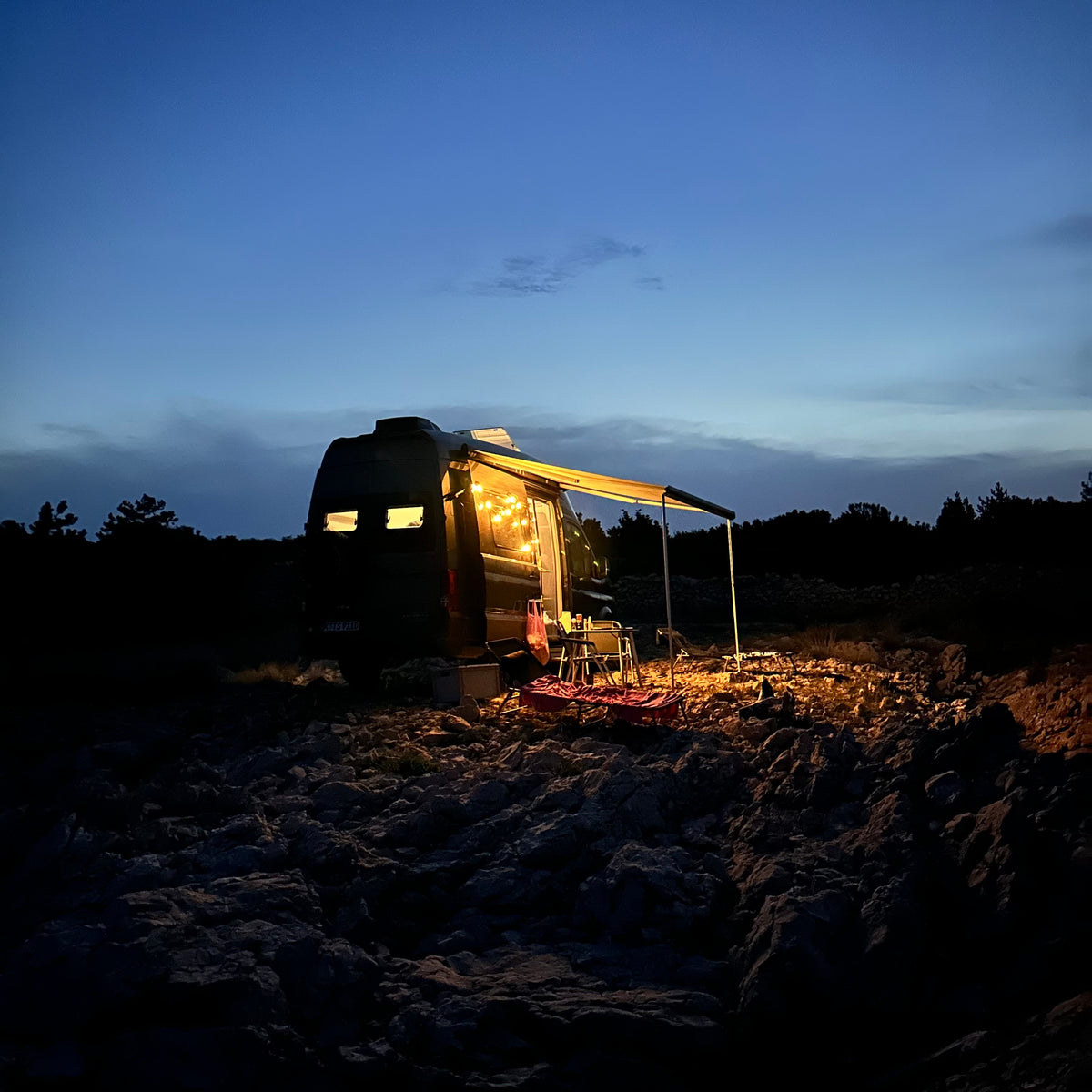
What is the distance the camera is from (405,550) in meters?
10.4

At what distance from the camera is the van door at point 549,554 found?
43.3 ft

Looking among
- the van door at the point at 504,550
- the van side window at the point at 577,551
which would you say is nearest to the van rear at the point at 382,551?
the van door at the point at 504,550

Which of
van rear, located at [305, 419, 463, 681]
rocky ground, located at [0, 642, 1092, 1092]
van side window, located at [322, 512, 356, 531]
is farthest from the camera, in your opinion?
van side window, located at [322, 512, 356, 531]

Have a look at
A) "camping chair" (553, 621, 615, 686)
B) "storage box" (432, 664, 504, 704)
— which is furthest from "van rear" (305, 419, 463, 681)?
"camping chair" (553, 621, 615, 686)

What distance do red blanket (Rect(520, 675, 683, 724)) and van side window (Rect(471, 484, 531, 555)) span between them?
5.80 feet

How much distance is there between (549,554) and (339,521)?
12.1 ft

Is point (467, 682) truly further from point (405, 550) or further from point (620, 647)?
point (620, 647)

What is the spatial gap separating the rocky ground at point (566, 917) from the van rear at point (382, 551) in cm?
308

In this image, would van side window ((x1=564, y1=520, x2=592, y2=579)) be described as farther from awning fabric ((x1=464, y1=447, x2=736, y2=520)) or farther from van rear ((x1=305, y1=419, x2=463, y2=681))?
van rear ((x1=305, y1=419, x2=463, y2=681))

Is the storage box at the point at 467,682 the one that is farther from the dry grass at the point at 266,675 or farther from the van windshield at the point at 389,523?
the dry grass at the point at 266,675

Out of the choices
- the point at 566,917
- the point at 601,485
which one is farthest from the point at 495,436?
the point at 566,917

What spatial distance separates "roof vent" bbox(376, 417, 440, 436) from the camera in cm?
1064

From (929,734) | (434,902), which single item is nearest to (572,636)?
(929,734)

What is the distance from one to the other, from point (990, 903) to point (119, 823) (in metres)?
4.82
